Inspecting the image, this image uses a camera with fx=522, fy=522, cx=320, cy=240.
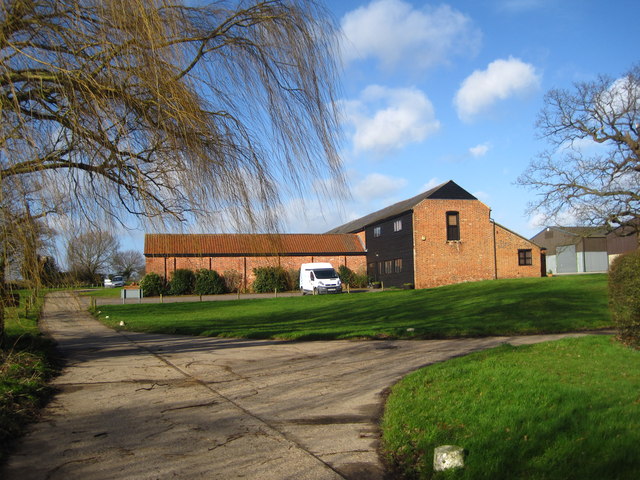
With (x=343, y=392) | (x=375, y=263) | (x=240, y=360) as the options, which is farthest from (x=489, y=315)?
(x=375, y=263)

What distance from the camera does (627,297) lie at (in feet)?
28.8

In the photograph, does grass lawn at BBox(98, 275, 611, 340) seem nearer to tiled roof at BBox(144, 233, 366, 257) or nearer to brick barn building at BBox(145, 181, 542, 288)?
tiled roof at BBox(144, 233, 366, 257)

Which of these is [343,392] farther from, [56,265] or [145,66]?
[145,66]

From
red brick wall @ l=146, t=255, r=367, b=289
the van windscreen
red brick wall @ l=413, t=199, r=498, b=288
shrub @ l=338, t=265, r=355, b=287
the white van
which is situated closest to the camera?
the white van

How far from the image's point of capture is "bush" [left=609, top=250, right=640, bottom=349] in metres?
8.60

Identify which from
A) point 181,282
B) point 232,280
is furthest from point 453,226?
point 181,282

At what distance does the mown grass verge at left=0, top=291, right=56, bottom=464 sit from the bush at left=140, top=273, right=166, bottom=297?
108 ft

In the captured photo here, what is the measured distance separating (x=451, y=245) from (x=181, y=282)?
2198cm

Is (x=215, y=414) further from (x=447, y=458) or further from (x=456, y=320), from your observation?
(x=456, y=320)

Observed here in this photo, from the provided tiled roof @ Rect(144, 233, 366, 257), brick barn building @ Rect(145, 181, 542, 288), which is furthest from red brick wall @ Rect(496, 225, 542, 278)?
tiled roof @ Rect(144, 233, 366, 257)

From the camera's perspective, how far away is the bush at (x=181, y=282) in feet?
140

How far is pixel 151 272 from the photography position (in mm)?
43531

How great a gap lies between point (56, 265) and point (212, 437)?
2.44 metres

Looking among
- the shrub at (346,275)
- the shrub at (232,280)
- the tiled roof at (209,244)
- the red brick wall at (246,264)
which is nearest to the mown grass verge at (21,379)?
the tiled roof at (209,244)
